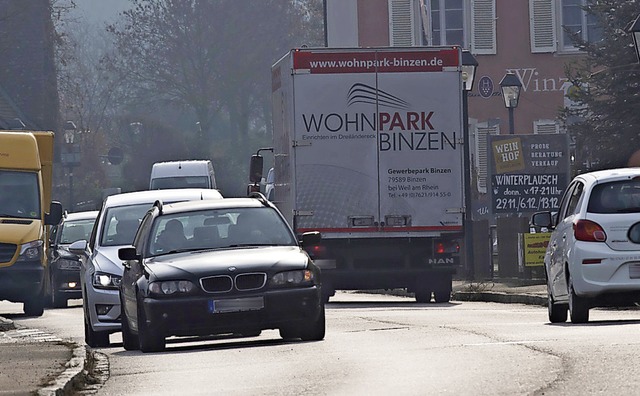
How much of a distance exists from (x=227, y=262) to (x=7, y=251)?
1290cm

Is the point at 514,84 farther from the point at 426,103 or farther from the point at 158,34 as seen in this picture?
the point at 158,34

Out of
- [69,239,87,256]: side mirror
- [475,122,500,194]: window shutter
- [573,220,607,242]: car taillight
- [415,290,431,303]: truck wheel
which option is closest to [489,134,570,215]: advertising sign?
[415,290,431,303]: truck wheel

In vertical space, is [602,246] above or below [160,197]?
below

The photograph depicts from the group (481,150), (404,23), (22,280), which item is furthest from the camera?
(404,23)

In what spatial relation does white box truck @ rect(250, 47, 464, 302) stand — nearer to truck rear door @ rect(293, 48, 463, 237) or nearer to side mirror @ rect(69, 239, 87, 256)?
truck rear door @ rect(293, 48, 463, 237)

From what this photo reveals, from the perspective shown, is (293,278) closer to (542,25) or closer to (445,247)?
(445,247)

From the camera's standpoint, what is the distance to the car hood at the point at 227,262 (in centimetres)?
1633

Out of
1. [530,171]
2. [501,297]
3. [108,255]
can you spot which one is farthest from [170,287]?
[530,171]

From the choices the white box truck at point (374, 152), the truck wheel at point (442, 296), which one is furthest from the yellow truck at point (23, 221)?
the truck wheel at point (442, 296)

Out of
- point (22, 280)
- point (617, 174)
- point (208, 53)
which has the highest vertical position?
point (208, 53)

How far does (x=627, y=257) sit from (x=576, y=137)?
716 inches

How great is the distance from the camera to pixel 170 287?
16359 mm

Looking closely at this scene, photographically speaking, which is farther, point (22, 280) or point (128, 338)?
point (22, 280)

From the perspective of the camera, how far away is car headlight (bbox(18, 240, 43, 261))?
28.8 meters
